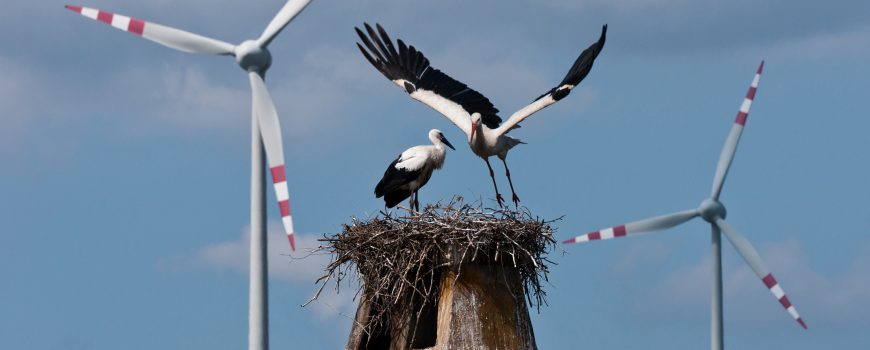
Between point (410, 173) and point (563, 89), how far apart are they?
317 cm

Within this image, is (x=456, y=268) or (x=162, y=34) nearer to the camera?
(x=162, y=34)

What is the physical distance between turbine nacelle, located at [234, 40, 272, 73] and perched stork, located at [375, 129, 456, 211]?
335 inches

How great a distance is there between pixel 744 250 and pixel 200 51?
30.9ft

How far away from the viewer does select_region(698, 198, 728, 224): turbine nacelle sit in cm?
2812

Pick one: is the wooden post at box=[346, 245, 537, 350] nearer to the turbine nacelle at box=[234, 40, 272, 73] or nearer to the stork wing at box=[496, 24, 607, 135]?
the stork wing at box=[496, 24, 607, 135]

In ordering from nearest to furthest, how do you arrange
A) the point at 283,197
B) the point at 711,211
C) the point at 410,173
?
the point at 283,197 < the point at 711,211 < the point at 410,173

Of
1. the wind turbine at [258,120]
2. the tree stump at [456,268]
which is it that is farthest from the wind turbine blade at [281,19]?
the tree stump at [456,268]

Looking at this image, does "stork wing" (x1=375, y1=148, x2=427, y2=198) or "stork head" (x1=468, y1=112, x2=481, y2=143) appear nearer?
"stork wing" (x1=375, y1=148, x2=427, y2=198)

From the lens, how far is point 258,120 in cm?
2398

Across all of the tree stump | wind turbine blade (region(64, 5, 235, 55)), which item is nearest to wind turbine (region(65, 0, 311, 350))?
wind turbine blade (region(64, 5, 235, 55))

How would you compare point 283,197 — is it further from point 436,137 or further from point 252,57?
point 436,137

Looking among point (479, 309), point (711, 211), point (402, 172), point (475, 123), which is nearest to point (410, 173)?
point (402, 172)

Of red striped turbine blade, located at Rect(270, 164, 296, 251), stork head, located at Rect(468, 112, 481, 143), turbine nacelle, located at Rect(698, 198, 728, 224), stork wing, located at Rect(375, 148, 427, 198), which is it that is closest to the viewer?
red striped turbine blade, located at Rect(270, 164, 296, 251)

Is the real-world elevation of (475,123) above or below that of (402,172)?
above
